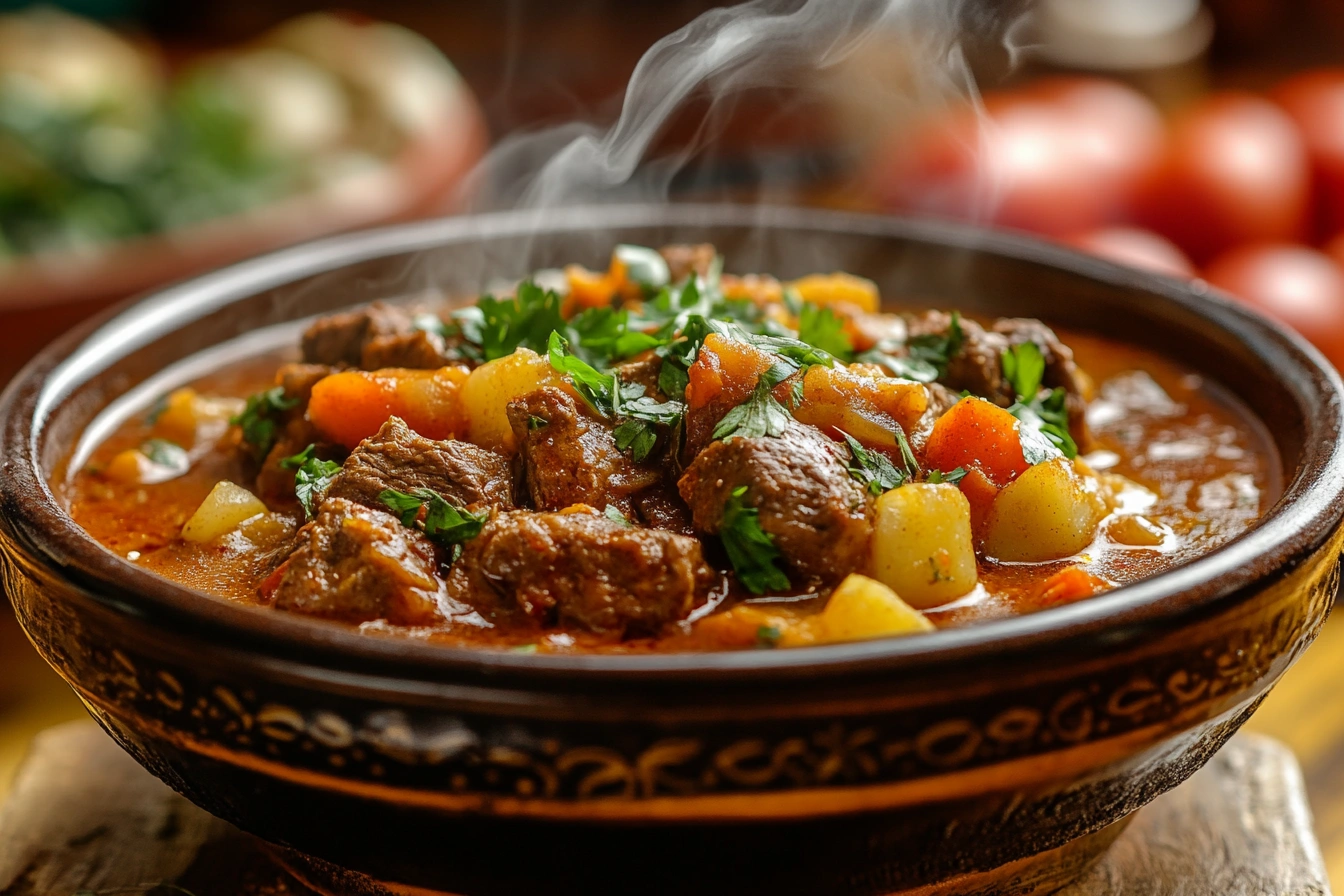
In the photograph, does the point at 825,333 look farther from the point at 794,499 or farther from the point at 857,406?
the point at 794,499

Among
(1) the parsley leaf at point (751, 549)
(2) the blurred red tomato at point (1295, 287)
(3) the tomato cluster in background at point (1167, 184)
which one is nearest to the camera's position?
(1) the parsley leaf at point (751, 549)

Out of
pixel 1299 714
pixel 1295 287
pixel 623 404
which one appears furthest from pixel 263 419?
pixel 1295 287

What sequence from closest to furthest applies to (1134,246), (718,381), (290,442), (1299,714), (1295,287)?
(718,381) < (290,442) < (1299,714) < (1295,287) < (1134,246)

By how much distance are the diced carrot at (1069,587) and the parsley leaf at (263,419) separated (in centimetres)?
167

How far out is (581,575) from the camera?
2.34 m

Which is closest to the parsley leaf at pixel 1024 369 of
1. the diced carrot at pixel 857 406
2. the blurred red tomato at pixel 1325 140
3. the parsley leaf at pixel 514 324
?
the diced carrot at pixel 857 406

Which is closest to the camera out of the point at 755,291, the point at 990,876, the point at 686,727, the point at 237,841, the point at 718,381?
the point at 686,727

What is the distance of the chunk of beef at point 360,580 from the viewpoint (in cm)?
234

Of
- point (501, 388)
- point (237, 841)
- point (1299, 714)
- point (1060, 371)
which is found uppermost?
point (501, 388)

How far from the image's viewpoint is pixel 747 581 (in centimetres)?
240

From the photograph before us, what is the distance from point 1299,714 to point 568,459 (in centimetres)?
261

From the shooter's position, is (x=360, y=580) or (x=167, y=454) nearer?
(x=360, y=580)

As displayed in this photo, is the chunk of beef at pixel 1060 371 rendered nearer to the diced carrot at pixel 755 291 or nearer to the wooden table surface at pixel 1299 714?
the diced carrot at pixel 755 291

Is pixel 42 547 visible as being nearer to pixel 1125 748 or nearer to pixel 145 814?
pixel 145 814
